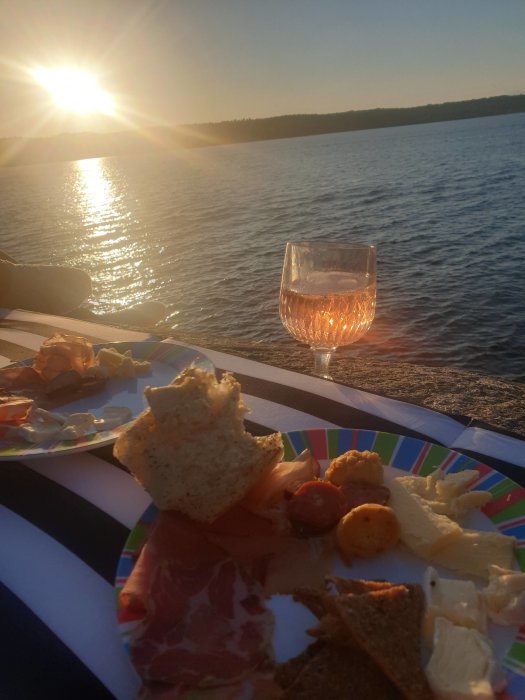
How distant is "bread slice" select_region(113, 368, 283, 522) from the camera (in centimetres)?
154

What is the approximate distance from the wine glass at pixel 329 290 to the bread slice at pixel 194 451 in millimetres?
1025

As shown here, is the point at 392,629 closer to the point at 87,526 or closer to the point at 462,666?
the point at 462,666

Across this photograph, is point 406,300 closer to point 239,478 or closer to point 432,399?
point 432,399

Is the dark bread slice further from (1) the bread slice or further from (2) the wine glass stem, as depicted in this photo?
(2) the wine glass stem

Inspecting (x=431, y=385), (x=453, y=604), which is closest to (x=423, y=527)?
(x=453, y=604)

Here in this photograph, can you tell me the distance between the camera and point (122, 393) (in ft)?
8.54

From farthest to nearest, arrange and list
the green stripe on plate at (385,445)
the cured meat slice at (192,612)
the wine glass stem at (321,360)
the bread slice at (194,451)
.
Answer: the wine glass stem at (321,360) < the green stripe on plate at (385,445) < the bread slice at (194,451) < the cured meat slice at (192,612)

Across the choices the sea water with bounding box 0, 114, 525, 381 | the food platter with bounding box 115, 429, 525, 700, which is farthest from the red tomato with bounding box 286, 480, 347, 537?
the sea water with bounding box 0, 114, 525, 381

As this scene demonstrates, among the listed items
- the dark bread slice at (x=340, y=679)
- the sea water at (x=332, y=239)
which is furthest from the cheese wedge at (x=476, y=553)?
the sea water at (x=332, y=239)

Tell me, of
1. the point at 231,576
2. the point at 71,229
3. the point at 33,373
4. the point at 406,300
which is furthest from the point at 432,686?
the point at 71,229

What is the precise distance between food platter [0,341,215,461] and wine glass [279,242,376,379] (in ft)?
1.76

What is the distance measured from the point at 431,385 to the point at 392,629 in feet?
7.55

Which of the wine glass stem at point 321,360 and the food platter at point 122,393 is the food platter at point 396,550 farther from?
the wine glass stem at point 321,360

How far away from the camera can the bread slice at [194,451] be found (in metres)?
1.54
